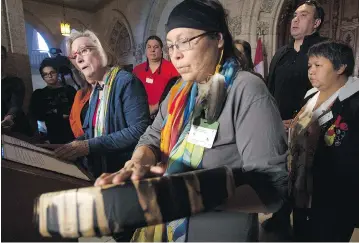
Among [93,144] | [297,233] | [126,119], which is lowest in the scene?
[297,233]

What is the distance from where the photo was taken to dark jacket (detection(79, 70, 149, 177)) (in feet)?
4.71

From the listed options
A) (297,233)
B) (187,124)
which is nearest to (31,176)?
(187,124)

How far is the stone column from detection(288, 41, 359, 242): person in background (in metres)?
2.59

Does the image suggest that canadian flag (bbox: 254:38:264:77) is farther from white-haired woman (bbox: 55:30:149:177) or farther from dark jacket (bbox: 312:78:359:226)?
white-haired woman (bbox: 55:30:149:177)

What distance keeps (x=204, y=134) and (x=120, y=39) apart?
28.3 ft

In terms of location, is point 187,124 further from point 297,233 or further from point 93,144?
point 297,233

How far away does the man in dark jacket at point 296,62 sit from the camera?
2.06 meters

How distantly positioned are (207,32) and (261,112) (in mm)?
308

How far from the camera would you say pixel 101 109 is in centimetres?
153

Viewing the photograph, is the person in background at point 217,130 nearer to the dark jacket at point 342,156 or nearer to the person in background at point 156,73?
the dark jacket at point 342,156

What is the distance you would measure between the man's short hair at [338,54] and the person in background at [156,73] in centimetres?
173

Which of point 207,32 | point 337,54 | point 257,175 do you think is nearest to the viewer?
point 257,175

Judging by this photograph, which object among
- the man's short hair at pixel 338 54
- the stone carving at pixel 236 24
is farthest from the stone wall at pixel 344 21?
the man's short hair at pixel 338 54

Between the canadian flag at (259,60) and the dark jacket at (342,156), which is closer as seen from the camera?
the dark jacket at (342,156)
